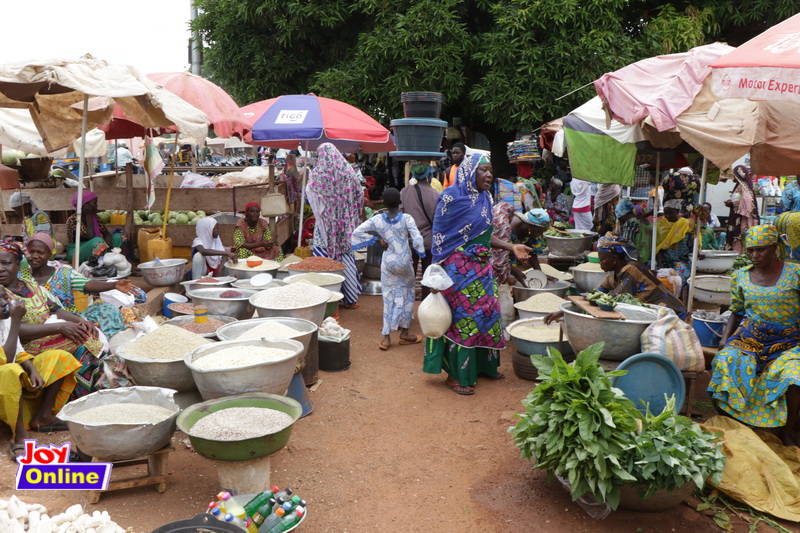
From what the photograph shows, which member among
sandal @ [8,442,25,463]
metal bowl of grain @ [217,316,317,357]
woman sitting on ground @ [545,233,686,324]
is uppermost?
woman sitting on ground @ [545,233,686,324]

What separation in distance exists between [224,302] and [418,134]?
356 cm

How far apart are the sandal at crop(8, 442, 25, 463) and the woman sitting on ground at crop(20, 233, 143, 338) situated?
1090 millimetres

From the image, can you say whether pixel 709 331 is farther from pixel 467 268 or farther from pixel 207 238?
pixel 207 238

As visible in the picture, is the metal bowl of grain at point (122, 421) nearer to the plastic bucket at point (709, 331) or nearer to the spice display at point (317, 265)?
the spice display at point (317, 265)

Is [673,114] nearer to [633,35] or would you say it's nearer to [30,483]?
[30,483]

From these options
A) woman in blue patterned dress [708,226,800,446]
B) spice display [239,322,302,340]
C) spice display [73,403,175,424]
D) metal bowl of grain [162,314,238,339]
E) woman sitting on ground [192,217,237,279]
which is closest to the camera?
spice display [73,403,175,424]

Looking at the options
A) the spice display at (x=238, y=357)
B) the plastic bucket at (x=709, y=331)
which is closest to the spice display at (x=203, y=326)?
the spice display at (x=238, y=357)

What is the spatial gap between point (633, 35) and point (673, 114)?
8.92 m

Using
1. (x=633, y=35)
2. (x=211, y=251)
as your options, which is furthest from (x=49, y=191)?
(x=633, y=35)

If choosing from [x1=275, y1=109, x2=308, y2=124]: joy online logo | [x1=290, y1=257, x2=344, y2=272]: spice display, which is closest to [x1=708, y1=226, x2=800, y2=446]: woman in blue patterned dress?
[x1=290, y1=257, x2=344, y2=272]: spice display

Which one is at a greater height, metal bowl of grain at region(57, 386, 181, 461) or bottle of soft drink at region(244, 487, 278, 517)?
metal bowl of grain at region(57, 386, 181, 461)

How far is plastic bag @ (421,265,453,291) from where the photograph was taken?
17.2 feet

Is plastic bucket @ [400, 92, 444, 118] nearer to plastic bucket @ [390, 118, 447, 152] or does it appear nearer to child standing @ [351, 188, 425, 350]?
plastic bucket @ [390, 118, 447, 152]

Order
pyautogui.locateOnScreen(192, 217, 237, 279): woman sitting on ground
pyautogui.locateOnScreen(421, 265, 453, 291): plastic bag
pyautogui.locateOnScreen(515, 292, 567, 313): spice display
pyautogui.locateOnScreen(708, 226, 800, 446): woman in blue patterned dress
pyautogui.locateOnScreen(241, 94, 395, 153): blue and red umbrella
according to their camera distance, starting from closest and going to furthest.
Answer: pyautogui.locateOnScreen(708, 226, 800, 446): woman in blue patterned dress < pyautogui.locateOnScreen(421, 265, 453, 291): plastic bag < pyautogui.locateOnScreen(515, 292, 567, 313): spice display < pyautogui.locateOnScreen(192, 217, 237, 279): woman sitting on ground < pyautogui.locateOnScreen(241, 94, 395, 153): blue and red umbrella
